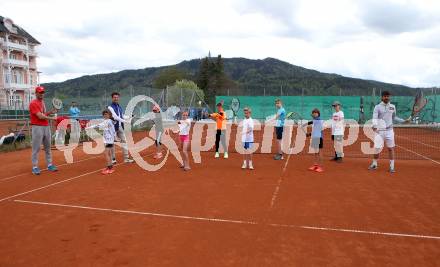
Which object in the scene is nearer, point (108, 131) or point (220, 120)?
point (108, 131)

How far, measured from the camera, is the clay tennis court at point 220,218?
Result: 4.72 meters

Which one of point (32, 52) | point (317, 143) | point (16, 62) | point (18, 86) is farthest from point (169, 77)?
point (317, 143)

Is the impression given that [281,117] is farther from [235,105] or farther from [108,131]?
[235,105]

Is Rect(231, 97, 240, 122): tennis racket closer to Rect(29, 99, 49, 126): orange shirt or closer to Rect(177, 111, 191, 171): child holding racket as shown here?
Rect(177, 111, 191, 171): child holding racket

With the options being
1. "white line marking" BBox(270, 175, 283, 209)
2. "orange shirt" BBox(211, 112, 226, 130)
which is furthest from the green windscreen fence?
"white line marking" BBox(270, 175, 283, 209)

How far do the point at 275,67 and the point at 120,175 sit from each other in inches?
5930

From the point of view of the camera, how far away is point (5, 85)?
55.4m

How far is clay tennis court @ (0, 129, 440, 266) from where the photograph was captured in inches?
186

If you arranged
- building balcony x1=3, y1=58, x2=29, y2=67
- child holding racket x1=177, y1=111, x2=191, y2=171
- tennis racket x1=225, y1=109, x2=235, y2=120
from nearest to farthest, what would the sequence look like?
1. child holding racket x1=177, y1=111, x2=191, y2=171
2. tennis racket x1=225, y1=109, x2=235, y2=120
3. building balcony x1=3, y1=58, x2=29, y2=67

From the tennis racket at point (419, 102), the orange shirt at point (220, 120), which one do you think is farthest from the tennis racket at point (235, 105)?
the orange shirt at point (220, 120)

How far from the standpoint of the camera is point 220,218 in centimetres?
618

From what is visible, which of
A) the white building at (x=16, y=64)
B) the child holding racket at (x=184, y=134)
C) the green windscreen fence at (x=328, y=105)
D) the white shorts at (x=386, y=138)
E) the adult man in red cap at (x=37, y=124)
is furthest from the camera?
the white building at (x=16, y=64)

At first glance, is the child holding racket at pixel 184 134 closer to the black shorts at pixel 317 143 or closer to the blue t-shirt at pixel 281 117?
the blue t-shirt at pixel 281 117

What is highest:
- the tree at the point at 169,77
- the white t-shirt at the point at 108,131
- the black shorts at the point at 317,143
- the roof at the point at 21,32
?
the roof at the point at 21,32
